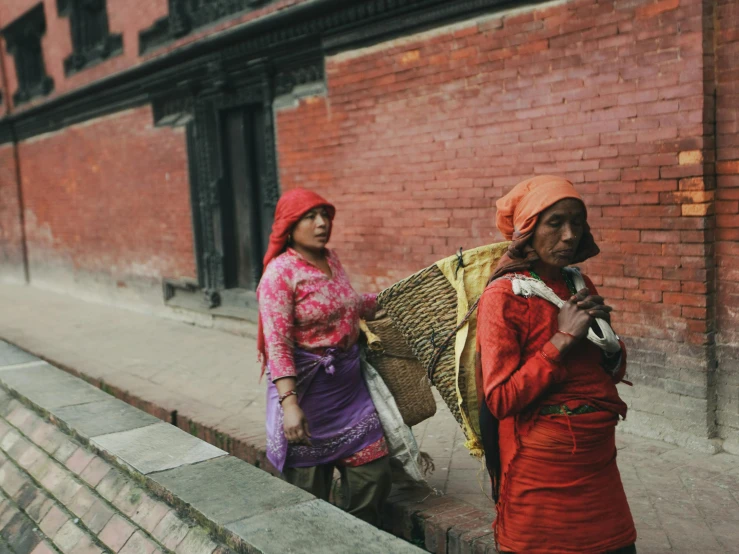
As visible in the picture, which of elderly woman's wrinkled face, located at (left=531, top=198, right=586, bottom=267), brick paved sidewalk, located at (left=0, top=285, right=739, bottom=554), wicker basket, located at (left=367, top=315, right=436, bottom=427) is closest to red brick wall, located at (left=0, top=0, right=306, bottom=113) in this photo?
brick paved sidewalk, located at (left=0, top=285, right=739, bottom=554)

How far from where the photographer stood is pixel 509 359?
2.39 metres

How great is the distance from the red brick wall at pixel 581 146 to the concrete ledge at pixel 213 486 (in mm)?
Result: 3167

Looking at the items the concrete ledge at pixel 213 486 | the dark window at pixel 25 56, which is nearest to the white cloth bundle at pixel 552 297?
the concrete ledge at pixel 213 486

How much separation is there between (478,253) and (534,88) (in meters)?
3.28

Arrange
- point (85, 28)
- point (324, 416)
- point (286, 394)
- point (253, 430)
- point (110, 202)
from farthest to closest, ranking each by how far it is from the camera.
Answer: point (85, 28), point (110, 202), point (253, 430), point (324, 416), point (286, 394)

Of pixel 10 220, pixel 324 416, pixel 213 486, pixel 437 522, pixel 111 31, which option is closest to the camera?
pixel 213 486

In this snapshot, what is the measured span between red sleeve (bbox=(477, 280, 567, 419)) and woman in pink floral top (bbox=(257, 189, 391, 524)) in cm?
125

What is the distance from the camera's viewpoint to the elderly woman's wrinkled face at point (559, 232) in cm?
240

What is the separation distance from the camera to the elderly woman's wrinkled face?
2404 mm

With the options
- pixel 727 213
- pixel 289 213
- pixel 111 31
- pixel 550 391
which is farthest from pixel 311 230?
pixel 111 31

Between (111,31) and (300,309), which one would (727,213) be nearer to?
(300,309)

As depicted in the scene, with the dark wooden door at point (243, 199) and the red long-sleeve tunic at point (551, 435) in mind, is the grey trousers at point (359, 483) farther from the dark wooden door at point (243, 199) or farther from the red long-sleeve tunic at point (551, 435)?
the dark wooden door at point (243, 199)

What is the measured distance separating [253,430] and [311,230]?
2611 millimetres

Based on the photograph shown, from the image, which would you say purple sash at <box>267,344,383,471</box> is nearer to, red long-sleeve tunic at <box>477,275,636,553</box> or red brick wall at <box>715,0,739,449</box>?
A: red long-sleeve tunic at <box>477,275,636,553</box>
